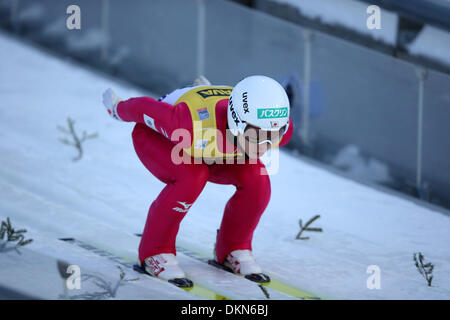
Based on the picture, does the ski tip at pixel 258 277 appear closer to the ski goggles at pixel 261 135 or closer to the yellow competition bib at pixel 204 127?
the yellow competition bib at pixel 204 127

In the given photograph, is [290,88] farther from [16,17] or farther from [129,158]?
[16,17]

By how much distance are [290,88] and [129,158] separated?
4.76ft

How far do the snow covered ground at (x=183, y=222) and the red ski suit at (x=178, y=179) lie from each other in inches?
11.5

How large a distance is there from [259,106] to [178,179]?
0.62m

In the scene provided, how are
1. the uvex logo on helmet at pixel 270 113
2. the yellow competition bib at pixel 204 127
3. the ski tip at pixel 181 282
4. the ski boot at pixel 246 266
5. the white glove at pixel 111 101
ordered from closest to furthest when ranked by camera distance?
the uvex logo on helmet at pixel 270 113 → the yellow competition bib at pixel 204 127 → the ski tip at pixel 181 282 → the white glove at pixel 111 101 → the ski boot at pixel 246 266

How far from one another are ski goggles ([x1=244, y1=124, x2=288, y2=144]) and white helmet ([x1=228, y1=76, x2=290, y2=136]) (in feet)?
0.07

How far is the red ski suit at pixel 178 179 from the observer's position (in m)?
4.63

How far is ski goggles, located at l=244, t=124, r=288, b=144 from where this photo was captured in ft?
14.5
